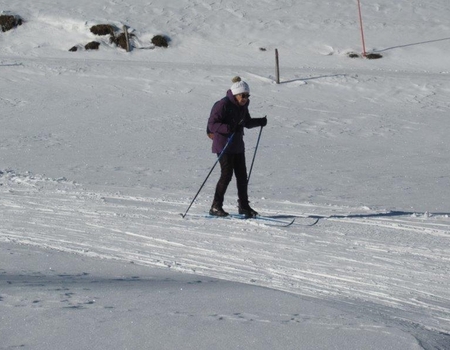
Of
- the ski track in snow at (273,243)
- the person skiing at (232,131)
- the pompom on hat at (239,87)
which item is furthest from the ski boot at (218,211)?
the pompom on hat at (239,87)

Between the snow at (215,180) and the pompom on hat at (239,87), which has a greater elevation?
the pompom on hat at (239,87)

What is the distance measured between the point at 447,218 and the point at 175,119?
10193mm

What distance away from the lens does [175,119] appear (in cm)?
1992

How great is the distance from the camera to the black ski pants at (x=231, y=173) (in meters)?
10.0

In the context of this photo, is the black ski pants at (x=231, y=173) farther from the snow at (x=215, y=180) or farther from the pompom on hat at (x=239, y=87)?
the pompom on hat at (x=239, y=87)

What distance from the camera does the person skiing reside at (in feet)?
32.0

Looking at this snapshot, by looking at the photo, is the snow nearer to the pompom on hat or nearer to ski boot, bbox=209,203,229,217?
ski boot, bbox=209,203,229,217

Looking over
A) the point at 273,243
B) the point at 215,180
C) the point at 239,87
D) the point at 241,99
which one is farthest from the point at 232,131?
the point at 215,180

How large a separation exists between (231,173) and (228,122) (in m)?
0.59

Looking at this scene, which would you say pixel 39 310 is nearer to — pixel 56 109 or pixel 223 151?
pixel 223 151

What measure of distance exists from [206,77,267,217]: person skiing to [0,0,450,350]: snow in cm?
33

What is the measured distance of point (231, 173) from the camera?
10.1 meters

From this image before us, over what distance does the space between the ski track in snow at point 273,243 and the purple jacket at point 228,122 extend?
84 centimetres

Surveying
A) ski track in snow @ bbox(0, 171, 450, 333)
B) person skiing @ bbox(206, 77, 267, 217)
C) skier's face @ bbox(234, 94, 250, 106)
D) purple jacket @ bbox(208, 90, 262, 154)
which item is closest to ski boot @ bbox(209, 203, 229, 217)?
person skiing @ bbox(206, 77, 267, 217)
